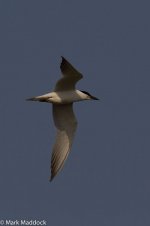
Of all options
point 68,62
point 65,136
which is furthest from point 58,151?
point 68,62

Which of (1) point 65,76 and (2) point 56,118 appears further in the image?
(2) point 56,118

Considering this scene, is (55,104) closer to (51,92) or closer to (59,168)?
(51,92)

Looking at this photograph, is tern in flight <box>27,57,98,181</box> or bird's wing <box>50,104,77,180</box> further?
bird's wing <box>50,104,77,180</box>

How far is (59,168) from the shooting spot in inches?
733

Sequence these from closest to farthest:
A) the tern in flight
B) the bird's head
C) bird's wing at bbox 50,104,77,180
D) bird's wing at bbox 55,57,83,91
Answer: bird's wing at bbox 55,57,83,91, the tern in flight, bird's wing at bbox 50,104,77,180, the bird's head

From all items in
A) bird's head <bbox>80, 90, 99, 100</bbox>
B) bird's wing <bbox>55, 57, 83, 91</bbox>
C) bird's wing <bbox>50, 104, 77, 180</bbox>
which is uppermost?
bird's wing <bbox>55, 57, 83, 91</bbox>

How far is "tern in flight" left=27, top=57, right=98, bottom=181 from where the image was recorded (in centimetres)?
1806

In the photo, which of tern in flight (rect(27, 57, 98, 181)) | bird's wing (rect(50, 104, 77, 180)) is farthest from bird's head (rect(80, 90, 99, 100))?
bird's wing (rect(50, 104, 77, 180))

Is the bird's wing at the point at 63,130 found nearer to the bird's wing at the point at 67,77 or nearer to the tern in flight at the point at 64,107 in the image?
the tern in flight at the point at 64,107

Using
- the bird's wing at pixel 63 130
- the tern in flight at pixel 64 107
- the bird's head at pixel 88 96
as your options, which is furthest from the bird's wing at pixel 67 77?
the bird's wing at pixel 63 130

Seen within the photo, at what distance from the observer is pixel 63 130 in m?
19.8

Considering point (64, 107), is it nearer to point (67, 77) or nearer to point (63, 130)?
point (63, 130)

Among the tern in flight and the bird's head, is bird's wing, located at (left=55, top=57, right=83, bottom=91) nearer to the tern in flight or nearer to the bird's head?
the tern in flight

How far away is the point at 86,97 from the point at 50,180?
111 inches
